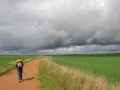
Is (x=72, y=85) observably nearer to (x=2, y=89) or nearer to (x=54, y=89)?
(x=54, y=89)

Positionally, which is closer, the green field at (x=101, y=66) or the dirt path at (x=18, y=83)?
the dirt path at (x=18, y=83)

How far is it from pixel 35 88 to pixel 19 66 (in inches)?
196

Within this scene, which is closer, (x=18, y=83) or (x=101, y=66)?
(x=18, y=83)

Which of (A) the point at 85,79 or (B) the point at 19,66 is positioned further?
(B) the point at 19,66

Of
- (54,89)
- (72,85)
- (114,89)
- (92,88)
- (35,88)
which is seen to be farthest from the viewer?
(35,88)

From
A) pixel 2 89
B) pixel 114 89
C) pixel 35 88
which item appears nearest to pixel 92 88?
pixel 114 89

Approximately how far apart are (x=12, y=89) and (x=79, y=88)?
6214mm

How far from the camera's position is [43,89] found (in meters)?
13.6

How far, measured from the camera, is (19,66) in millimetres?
18562

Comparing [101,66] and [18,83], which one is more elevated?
[101,66]

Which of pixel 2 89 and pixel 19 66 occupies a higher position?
pixel 19 66

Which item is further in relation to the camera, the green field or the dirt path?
the green field

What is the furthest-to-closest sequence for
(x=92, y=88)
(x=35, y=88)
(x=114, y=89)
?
(x=35, y=88) → (x=92, y=88) → (x=114, y=89)

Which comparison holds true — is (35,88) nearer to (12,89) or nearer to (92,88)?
(12,89)
